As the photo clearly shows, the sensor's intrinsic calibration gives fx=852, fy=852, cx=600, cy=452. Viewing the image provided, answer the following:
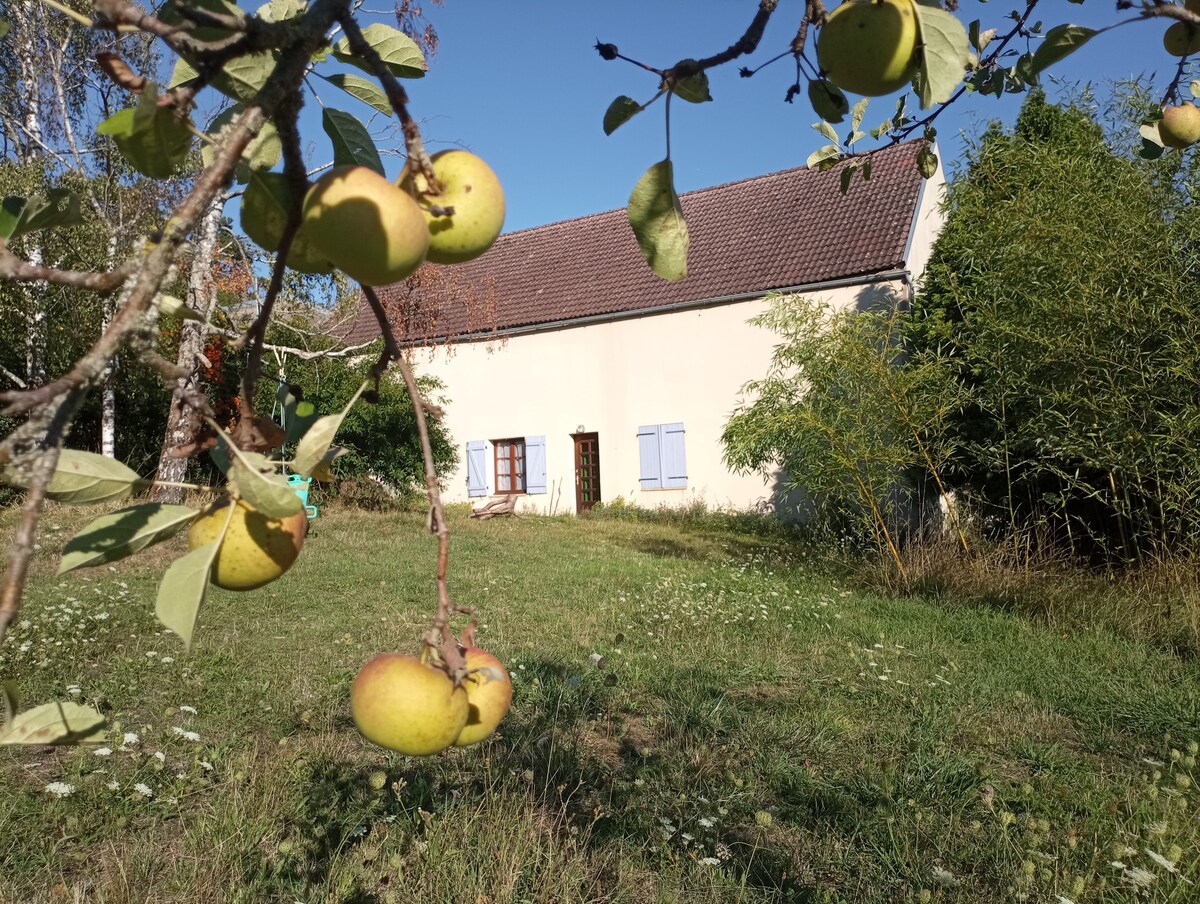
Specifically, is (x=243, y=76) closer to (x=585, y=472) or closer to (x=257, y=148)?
(x=257, y=148)

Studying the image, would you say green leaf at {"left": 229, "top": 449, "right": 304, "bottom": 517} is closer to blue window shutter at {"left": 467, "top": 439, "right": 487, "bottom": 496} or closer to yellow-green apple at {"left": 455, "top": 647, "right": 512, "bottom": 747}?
yellow-green apple at {"left": 455, "top": 647, "right": 512, "bottom": 747}

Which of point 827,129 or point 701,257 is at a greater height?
point 701,257

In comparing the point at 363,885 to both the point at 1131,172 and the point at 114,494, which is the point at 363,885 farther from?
the point at 1131,172

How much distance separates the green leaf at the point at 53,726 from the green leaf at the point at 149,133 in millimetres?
275

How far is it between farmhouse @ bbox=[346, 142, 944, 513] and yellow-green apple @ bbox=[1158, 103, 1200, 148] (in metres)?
9.45

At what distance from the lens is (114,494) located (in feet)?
1.67

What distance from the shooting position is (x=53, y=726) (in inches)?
15.8

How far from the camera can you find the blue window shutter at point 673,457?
1223 centimetres

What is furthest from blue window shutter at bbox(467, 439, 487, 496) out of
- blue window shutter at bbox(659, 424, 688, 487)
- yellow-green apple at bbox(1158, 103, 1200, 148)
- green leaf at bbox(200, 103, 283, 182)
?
green leaf at bbox(200, 103, 283, 182)

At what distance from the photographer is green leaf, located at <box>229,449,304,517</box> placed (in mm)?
463

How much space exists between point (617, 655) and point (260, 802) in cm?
224

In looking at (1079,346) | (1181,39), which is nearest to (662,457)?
(1079,346)

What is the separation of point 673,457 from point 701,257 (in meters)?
3.06

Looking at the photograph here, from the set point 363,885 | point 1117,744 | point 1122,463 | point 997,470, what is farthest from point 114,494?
point 997,470
